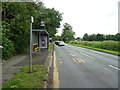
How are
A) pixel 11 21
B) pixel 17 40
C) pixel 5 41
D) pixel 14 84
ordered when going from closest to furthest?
1. pixel 14 84
2. pixel 5 41
3. pixel 11 21
4. pixel 17 40

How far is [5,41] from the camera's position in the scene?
10461 mm

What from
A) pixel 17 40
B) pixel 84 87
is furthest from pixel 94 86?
pixel 17 40

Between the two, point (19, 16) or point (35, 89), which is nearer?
point (35, 89)

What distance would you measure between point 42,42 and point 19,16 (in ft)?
31.3

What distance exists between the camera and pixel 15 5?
11.0m

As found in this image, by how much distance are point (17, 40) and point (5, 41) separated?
176 inches

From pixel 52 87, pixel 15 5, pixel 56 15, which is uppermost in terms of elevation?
pixel 56 15

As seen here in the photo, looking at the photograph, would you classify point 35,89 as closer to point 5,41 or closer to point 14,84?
point 14,84

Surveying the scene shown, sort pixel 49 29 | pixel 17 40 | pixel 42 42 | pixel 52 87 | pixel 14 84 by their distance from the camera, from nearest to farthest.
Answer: pixel 14 84, pixel 52 87, pixel 17 40, pixel 42 42, pixel 49 29

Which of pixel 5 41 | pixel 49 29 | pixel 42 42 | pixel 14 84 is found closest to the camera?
pixel 14 84

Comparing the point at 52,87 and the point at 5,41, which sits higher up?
the point at 5,41

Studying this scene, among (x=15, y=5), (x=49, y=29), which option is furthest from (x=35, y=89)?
(x=49, y=29)

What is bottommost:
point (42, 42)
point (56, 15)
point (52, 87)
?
point (52, 87)

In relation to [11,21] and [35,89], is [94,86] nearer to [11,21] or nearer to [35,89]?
[35,89]
